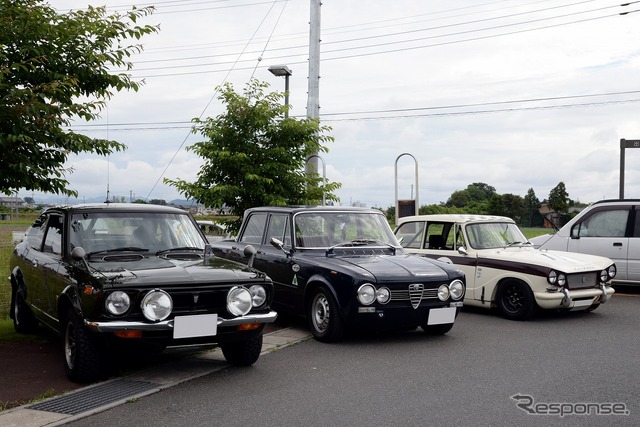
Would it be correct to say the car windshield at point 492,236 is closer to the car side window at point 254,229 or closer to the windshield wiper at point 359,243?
the windshield wiper at point 359,243

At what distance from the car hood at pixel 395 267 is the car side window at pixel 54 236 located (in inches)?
125

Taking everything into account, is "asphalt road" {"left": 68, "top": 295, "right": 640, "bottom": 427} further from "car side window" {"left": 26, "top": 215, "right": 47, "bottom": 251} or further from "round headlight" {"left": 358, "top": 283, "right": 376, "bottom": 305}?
"car side window" {"left": 26, "top": 215, "right": 47, "bottom": 251}

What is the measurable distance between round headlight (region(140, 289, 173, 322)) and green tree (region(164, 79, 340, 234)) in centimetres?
798

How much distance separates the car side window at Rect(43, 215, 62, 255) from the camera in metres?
7.18

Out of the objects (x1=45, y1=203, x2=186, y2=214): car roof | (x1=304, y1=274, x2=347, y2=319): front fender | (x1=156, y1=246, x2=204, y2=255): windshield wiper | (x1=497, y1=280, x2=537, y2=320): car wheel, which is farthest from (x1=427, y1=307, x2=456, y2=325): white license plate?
(x1=45, y1=203, x2=186, y2=214): car roof

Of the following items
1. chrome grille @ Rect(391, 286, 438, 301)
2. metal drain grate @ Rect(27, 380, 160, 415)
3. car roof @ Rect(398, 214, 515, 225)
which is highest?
car roof @ Rect(398, 214, 515, 225)

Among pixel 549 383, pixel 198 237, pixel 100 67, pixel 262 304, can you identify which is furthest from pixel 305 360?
pixel 100 67

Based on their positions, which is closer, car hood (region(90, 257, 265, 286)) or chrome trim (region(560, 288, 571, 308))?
car hood (region(90, 257, 265, 286))

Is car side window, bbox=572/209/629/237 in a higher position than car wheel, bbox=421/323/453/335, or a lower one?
higher

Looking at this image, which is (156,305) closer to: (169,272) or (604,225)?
(169,272)

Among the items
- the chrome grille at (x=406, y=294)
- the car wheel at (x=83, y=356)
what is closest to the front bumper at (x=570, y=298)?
the chrome grille at (x=406, y=294)

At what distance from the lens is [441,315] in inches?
322

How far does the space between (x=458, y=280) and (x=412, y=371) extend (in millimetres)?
1999

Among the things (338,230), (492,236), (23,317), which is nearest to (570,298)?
(492,236)
